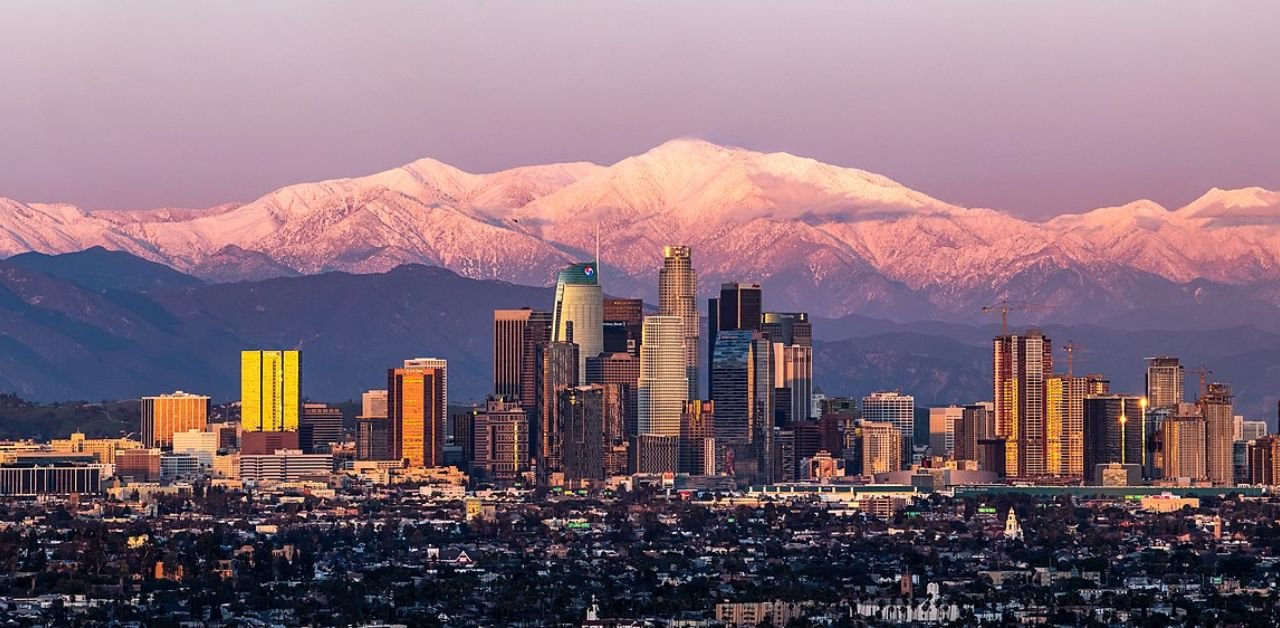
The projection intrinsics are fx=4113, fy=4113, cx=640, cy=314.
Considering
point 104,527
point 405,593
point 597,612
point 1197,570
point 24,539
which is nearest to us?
point 597,612

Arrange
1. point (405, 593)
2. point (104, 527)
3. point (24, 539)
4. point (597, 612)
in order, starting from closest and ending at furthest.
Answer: point (597, 612)
point (405, 593)
point (24, 539)
point (104, 527)

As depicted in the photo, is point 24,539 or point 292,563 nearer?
point 292,563

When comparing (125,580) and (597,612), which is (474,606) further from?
(125,580)

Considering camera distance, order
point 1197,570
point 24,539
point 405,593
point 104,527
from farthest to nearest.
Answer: point 104,527
point 24,539
point 1197,570
point 405,593

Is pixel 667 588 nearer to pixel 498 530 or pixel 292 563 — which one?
pixel 292 563

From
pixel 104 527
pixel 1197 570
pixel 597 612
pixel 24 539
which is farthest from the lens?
pixel 104 527

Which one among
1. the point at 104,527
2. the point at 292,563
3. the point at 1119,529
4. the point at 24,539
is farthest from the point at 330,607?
the point at 1119,529

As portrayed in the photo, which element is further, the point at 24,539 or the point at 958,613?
the point at 24,539

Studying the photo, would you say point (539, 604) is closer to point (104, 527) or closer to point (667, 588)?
point (667, 588)

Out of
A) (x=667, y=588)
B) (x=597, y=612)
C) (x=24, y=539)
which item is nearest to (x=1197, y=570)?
(x=667, y=588)
